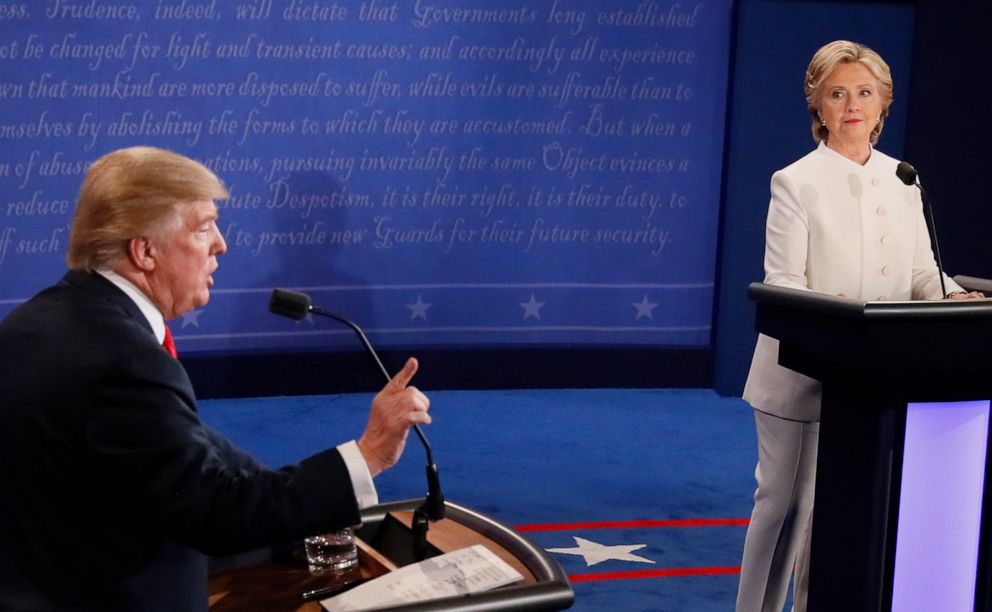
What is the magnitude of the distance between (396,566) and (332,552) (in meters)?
0.12

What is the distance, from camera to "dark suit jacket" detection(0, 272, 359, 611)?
5.57 feet

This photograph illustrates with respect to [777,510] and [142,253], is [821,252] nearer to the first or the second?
[777,510]

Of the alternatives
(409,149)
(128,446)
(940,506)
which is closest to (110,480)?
(128,446)

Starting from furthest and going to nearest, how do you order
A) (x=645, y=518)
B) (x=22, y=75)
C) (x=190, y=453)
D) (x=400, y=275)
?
(x=400, y=275) → (x=22, y=75) → (x=645, y=518) → (x=190, y=453)

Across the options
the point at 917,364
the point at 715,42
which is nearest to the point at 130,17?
the point at 715,42

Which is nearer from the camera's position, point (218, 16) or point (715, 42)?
point (218, 16)

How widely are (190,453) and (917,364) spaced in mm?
1539

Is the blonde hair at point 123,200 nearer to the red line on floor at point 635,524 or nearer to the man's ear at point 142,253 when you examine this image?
the man's ear at point 142,253

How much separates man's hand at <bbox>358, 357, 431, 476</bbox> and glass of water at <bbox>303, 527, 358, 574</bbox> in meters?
0.35

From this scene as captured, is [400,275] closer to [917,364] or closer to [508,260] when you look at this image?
[508,260]

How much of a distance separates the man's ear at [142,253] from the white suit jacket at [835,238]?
64.4 inches

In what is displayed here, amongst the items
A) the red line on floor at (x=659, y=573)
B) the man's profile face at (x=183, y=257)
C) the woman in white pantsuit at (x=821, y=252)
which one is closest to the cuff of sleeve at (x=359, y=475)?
the man's profile face at (x=183, y=257)

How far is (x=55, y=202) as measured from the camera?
19.7ft

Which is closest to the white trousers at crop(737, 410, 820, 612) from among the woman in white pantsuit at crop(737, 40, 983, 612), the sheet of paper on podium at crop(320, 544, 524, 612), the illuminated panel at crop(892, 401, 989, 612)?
the woman in white pantsuit at crop(737, 40, 983, 612)
